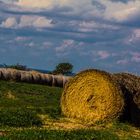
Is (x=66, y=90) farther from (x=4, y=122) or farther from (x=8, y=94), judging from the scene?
(x=8, y=94)

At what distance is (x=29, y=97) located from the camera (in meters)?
39.3

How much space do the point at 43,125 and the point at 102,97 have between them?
170 inches

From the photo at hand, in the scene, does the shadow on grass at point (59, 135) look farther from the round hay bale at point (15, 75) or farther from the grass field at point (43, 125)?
the round hay bale at point (15, 75)

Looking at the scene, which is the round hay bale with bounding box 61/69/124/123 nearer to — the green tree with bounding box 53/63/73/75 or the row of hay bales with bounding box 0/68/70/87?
the row of hay bales with bounding box 0/68/70/87

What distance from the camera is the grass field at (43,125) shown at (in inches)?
932

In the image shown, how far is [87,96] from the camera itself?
31.4m

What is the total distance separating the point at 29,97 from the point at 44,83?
51.7 ft

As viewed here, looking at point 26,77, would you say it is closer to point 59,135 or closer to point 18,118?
point 18,118

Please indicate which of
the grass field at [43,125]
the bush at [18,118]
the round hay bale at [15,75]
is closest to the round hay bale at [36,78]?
the round hay bale at [15,75]

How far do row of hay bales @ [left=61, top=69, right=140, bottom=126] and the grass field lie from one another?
68 centimetres

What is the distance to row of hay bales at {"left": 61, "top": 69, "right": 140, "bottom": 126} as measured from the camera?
97.8 feet

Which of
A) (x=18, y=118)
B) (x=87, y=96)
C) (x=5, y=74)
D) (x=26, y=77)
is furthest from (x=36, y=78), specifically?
(x=18, y=118)

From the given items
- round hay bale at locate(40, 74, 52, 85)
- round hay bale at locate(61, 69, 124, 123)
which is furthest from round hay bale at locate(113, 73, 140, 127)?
round hay bale at locate(40, 74, 52, 85)

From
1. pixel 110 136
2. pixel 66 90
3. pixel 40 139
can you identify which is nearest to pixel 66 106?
pixel 66 90
